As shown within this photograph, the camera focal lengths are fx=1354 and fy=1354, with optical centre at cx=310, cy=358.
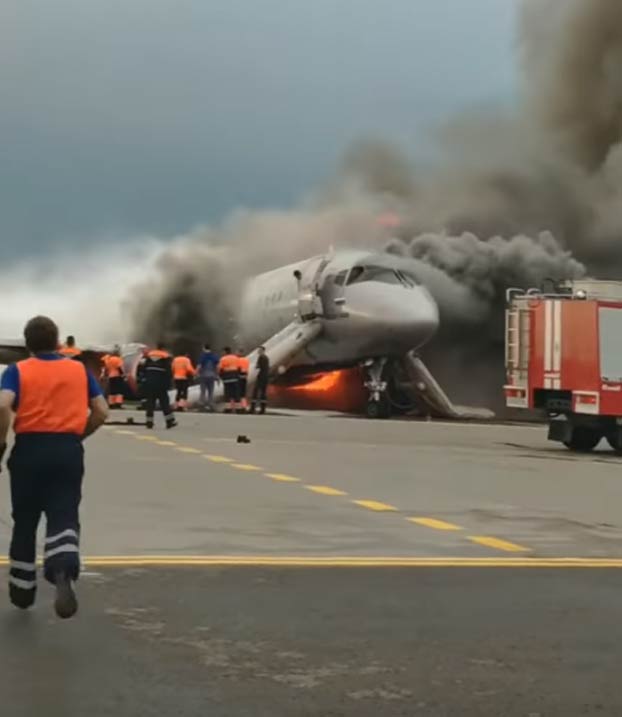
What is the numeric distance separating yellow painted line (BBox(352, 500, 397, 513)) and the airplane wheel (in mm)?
21206

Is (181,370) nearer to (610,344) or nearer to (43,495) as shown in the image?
(610,344)

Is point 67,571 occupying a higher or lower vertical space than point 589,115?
lower

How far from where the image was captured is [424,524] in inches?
433

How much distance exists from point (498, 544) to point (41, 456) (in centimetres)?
426

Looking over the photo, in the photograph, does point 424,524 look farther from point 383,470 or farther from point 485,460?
point 485,460

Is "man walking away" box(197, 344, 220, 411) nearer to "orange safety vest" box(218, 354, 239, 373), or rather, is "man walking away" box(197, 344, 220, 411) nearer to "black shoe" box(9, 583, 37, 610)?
"orange safety vest" box(218, 354, 239, 373)

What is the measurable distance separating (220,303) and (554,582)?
120 ft

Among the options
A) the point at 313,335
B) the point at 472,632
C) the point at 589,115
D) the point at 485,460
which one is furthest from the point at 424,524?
the point at 589,115

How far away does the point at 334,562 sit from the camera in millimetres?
8781

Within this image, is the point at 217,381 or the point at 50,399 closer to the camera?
the point at 50,399

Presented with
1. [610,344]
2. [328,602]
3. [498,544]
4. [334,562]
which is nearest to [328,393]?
[610,344]

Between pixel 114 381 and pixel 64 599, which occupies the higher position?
pixel 114 381

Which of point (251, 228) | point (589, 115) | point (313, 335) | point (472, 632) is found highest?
point (589, 115)

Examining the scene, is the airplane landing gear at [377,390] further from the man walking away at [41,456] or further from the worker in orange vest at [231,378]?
the man walking away at [41,456]
